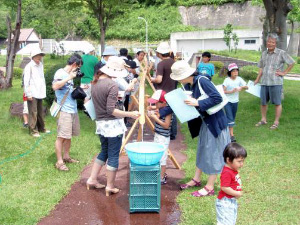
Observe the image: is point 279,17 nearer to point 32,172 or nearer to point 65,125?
point 65,125

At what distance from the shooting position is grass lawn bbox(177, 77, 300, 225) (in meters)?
4.26

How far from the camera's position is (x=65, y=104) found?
18.7 ft

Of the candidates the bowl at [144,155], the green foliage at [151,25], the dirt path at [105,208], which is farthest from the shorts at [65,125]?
the green foliage at [151,25]

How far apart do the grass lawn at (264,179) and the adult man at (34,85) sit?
311 cm

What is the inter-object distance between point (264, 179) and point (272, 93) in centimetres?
331

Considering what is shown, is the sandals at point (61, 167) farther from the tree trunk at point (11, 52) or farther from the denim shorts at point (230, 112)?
the tree trunk at point (11, 52)

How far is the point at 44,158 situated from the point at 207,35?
3577 centimetres

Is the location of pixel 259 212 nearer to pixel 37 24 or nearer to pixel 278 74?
pixel 278 74

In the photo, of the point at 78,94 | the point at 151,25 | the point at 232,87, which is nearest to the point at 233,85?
the point at 232,87

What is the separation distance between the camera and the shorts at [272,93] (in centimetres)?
810

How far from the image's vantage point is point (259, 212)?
4332mm

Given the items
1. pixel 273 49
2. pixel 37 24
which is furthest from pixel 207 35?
Answer: pixel 273 49

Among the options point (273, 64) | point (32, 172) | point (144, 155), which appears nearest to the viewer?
point (144, 155)

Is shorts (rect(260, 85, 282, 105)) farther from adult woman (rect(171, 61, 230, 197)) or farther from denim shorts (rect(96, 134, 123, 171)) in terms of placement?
denim shorts (rect(96, 134, 123, 171))
